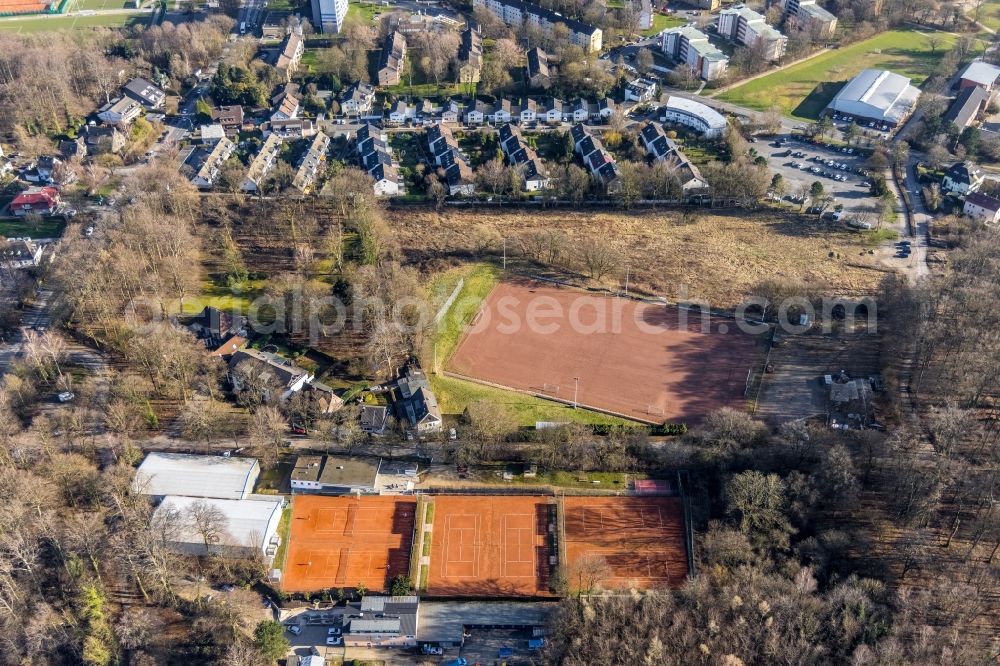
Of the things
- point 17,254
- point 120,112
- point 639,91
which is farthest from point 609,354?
point 120,112

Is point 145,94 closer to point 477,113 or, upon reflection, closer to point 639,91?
point 477,113

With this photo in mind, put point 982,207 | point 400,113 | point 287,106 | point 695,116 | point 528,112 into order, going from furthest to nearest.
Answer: point 400,113 < point 528,112 < point 287,106 < point 695,116 < point 982,207

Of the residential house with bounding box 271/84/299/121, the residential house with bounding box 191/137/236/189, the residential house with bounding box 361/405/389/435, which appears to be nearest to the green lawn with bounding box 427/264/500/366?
the residential house with bounding box 361/405/389/435

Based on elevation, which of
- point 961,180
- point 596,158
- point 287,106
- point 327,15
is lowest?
point 287,106

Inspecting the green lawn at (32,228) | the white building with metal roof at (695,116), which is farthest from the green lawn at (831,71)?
the green lawn at (32,228)

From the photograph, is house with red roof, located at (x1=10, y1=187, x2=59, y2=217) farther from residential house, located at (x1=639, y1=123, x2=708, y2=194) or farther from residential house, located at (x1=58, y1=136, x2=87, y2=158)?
residential house, located at (x1=639, y1=123, x2=708, y2=194)

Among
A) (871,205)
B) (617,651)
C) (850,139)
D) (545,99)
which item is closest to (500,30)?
(545,99)

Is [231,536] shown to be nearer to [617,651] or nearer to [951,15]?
[617,651]
